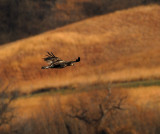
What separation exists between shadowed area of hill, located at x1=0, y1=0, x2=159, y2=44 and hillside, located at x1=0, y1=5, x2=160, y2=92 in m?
1.73

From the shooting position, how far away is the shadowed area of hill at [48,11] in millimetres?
58969

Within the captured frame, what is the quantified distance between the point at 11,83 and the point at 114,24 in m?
23.5

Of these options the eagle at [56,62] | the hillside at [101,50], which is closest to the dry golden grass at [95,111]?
the hillside at [101,50]

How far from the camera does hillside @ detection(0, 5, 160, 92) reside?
40375 mm

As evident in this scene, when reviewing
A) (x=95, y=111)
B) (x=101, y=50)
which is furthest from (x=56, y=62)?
(x=101, y=50)

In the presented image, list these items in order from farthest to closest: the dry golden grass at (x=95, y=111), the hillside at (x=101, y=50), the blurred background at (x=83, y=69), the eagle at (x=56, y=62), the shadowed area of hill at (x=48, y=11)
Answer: the shadowed area of hill at (x=48, y=11)
the hillside at (x=101, y=50)
the blurred background at (x=83, y=69)
the dry golden grass at (x=95, y=111)
the eagle at (x=56, y=62)

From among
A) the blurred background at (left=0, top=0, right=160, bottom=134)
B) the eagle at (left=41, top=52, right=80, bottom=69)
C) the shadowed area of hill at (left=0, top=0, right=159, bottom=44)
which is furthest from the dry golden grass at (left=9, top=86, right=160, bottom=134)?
the eagle at (left=41, top=52, right=80, bottom=69)

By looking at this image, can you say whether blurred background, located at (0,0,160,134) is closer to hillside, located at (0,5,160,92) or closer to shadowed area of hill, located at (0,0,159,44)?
shadowed area of hill, located at (0,0,159,44)

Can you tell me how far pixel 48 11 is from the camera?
60094mm

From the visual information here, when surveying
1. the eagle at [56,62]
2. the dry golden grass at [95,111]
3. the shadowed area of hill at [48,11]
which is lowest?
the dry golden grass at [95,111]

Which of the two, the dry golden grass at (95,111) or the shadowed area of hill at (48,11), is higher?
the shadowed area of hill at (48,11)

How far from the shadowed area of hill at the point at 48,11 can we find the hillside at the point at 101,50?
1.73 m

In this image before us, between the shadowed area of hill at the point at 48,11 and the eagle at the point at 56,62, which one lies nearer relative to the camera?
the eagle at the point at 56,62

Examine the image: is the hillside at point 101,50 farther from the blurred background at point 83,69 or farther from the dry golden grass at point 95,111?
the dry golden grass at point 95,111
